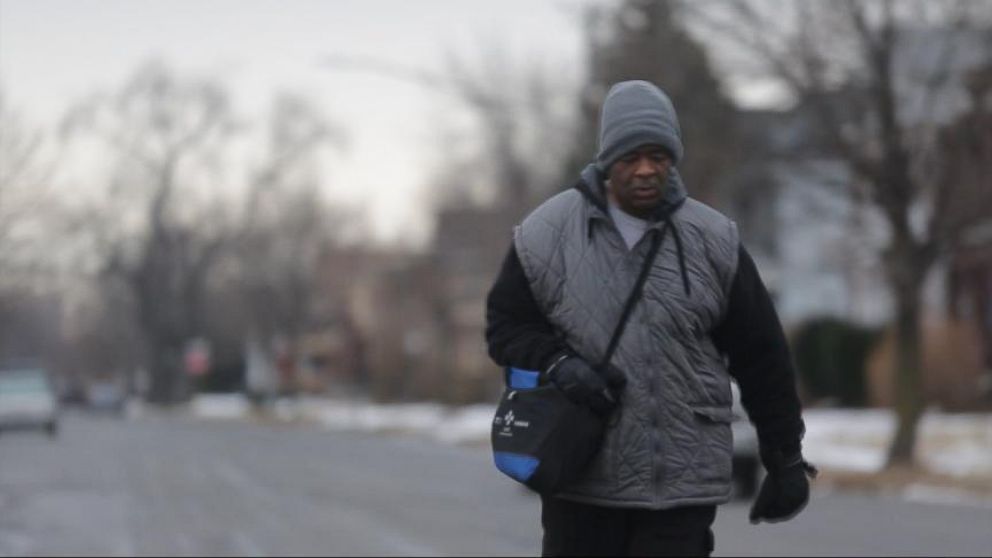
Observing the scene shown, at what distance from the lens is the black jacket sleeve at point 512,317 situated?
5.27m

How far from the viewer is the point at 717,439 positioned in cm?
522

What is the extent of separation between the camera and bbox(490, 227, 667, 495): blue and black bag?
5.02 m

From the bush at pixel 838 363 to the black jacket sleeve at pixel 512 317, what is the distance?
130 ft

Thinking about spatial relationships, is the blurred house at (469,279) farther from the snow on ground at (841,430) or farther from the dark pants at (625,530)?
the dark pants at (625,530)

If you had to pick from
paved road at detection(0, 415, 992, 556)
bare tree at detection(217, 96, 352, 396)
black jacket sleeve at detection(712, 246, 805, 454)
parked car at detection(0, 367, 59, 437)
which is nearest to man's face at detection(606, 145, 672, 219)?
black jacket sleeve at detection(712, 246, 805, 454)

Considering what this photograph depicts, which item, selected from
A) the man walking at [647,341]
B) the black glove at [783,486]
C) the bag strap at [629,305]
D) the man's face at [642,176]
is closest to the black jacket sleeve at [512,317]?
the man walking at [647,341]

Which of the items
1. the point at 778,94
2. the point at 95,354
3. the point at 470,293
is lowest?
the point at 95,354

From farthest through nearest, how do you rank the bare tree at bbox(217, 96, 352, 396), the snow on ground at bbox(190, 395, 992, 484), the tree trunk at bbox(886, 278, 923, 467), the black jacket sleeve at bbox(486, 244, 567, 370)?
the bare tree at bbox(217, 96, 352, 396) → the snow on ground at bbox(190, 395, 992, 484) → the tree trunk at bbox(886, 278, 923, 467) → the black jacket sleeve at bbox(486, 244, 567, 370)

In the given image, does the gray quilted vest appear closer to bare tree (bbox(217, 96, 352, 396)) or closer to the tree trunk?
the tree trunk

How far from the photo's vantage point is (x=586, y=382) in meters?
5.02

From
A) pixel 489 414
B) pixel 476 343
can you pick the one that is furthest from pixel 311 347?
pixel 489 414

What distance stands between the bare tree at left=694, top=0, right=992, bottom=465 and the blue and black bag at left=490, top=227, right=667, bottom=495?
17.9m

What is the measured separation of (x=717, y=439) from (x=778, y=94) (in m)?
18.6

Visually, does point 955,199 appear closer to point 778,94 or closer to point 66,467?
point 778,94
